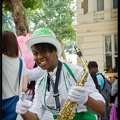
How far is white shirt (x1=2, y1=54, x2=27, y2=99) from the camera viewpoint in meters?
1.61

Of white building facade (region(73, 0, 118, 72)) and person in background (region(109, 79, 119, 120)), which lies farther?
white building facade (region(73, 0, 118, 72))

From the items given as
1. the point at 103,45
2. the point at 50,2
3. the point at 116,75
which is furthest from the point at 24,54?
the point at 116,75

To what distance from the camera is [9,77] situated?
164 centimetres

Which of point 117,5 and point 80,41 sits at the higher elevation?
point 117,5

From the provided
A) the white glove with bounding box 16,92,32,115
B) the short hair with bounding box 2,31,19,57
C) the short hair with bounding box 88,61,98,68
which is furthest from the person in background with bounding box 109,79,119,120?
the short hair with bounding box 2,31,19,57

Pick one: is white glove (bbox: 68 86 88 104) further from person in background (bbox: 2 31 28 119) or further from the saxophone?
person in background (bbox: 2 31 28 119)

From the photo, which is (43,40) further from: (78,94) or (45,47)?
(78,94)

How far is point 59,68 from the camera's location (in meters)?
1.65

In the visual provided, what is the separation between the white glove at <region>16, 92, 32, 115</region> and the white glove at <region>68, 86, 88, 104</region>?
7.5 inches

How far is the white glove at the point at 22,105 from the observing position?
1.46 metres

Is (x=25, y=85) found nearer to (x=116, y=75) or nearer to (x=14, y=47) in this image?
(x=14, y=47)

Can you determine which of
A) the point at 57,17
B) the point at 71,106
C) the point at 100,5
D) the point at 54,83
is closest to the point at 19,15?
the point at 57,17

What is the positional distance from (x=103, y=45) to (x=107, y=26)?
11 cm

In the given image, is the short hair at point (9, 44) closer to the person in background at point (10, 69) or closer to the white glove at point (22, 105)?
the person in background at point (10, 69)
